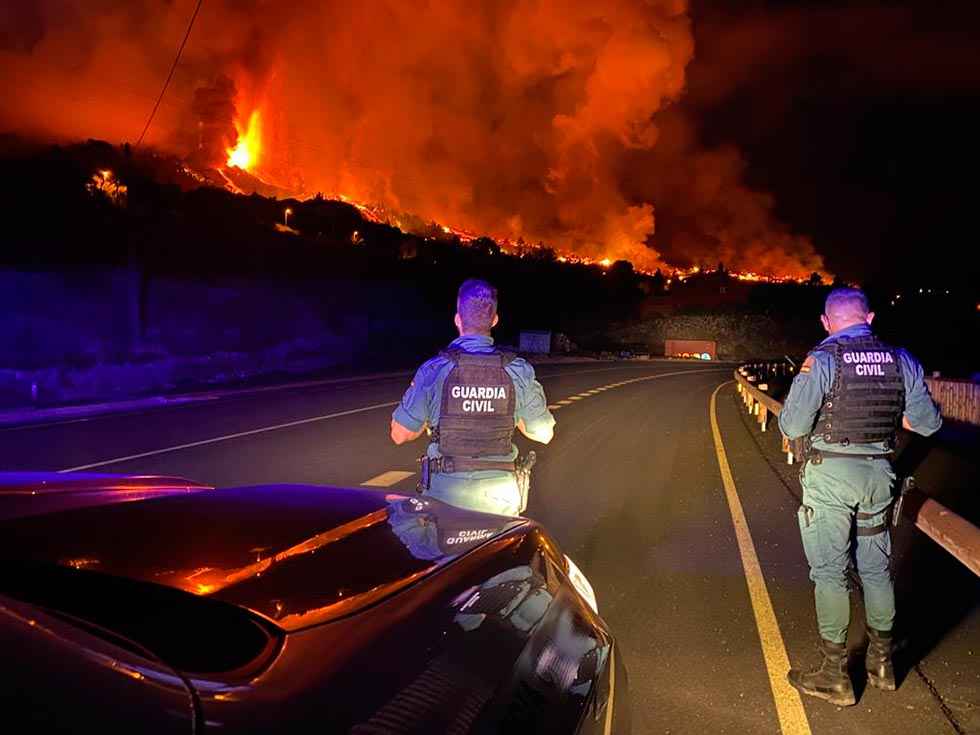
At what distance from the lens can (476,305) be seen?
4.16 metres

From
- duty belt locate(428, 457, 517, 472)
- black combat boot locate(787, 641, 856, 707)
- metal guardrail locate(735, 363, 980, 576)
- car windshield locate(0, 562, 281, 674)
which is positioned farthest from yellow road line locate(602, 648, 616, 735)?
metal guardrail locate(735, 363, 980, 576)

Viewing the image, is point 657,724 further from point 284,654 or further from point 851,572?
point 851,572

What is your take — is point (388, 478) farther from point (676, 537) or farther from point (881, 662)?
point (881, 662)

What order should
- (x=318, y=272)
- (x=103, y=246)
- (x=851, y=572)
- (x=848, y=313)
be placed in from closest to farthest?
(x=848, y=313) → (x=851, y=572) → (x=103, y=246) → (x=318, y=272)

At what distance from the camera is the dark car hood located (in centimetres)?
174

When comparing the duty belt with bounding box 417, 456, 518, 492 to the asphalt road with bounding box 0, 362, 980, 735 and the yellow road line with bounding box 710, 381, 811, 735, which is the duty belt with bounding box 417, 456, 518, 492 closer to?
the asphalt road with bounding box 0, 362, 980, 735

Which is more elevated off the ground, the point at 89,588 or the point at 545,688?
the point at 89,588

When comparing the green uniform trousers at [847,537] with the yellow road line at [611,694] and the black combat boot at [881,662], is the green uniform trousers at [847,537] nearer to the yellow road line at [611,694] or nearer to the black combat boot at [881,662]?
the black combat boot at [881,662]

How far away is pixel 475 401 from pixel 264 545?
7.19ft

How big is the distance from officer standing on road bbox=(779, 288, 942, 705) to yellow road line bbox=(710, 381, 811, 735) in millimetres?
123

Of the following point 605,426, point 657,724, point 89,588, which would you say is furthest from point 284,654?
point 605,426

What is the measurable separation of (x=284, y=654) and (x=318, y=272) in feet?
230

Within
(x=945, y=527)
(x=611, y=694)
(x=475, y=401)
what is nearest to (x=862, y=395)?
(x=945, y=527)

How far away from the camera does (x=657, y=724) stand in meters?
3.70
